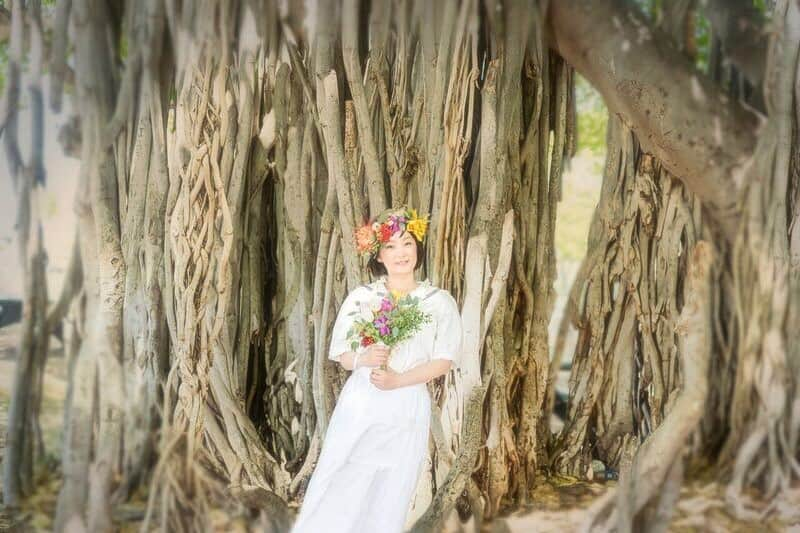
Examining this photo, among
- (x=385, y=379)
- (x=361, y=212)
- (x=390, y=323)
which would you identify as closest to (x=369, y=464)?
(x=385, y=379)

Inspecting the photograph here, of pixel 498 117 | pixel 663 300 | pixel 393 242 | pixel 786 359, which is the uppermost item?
pixel 498 117

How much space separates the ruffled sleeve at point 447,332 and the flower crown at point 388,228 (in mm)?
202

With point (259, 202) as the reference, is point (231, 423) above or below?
below

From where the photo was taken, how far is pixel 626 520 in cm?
273

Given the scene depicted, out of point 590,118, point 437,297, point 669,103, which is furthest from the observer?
point 590,118

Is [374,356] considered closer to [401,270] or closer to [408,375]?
[408,375]

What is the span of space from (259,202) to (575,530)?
1.62 m

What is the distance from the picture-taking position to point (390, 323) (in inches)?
87.7

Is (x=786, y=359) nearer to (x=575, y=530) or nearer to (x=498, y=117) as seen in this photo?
(x=575, y=530)

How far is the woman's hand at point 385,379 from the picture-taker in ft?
7.22

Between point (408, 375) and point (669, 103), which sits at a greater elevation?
point (669, 103)

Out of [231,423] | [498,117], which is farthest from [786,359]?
[231,423]

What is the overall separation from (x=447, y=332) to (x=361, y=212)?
2.23ft

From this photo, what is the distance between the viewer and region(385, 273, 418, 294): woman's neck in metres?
2.35
